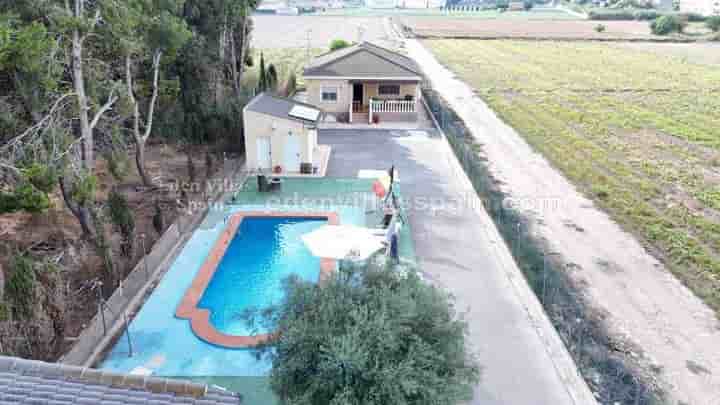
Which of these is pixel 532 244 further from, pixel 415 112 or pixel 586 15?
pixel 586 15

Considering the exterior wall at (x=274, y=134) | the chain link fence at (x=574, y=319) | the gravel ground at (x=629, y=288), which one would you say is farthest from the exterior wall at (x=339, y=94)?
the chain link fence at (x=574, y=319)

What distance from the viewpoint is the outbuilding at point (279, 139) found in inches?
799

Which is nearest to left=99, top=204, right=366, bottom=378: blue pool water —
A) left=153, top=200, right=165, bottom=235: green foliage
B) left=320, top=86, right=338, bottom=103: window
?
left=153, top=200, right=165, bottom=235: green foliage

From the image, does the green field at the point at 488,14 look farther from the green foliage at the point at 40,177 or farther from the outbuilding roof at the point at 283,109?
the green foliage at the point at 40,177

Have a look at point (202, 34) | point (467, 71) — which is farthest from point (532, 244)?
point (467, 71)

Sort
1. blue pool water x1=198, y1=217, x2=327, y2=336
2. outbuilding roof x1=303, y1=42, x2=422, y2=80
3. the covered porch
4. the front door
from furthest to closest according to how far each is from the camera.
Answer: the front door, the covered porch, outbuilding roof x1=303, y1=42, x2=422, y2=80, blue pool water x1=198, y1=217, x2=327, y2=336

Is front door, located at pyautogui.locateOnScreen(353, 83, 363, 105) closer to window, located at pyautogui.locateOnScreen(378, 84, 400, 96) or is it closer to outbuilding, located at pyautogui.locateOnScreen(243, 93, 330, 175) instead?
window, located at pyautogui.locateOnScreen(378, 84, 400, 96)

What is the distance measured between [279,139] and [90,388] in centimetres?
1564

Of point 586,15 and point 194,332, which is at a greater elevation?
point 586,15

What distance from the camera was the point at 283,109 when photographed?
2139 centimetres

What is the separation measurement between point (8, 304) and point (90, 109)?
24.0 ft

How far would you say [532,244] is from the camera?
1493 cm

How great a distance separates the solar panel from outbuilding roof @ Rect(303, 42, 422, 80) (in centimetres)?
639

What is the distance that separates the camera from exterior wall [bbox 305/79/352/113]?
28.5 meters
